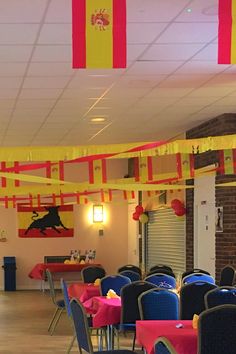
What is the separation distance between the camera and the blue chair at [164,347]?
4.58m

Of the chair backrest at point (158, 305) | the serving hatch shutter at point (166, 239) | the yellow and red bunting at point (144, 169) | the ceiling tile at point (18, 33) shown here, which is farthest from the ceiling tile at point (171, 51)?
the serving hatch shutter at point (166, 239)

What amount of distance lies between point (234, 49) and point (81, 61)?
3.30 feet

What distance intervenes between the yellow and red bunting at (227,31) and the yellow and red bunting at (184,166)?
7.67 meters

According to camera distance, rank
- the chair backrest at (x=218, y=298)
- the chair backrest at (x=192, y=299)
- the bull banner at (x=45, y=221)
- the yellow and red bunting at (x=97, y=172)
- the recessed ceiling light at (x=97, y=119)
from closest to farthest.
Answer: the chair backrest at (x=218, y=298), the chair backrest at (x=192, y=299), the yellow and red bunting at (x=97, y=172), the recessed ceiling light at (x=97, y=119), the bull banner at (x=45, y=221)

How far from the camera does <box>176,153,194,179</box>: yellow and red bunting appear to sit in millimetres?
12242

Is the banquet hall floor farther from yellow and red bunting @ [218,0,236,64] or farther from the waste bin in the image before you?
yellow and red bunting @ [218,0,236,64]

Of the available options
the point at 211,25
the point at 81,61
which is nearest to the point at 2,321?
the point at 211,25

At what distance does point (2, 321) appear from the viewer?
1270 cm

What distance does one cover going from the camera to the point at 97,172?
12508 millimetres

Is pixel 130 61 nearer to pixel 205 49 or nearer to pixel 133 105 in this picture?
pixel 205 49

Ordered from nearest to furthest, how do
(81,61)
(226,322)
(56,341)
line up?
(81,61), (226,322), (56,341)

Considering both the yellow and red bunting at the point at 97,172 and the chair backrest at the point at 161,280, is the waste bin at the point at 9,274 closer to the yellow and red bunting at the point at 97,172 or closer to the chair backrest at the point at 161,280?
the yellow and red bunting at the point at 97,172

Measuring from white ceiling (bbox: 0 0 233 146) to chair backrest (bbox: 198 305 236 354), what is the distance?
8.77 ft

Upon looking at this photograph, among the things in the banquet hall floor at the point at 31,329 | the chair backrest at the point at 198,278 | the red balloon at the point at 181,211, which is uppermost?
the red balloon at the point at 181,211
